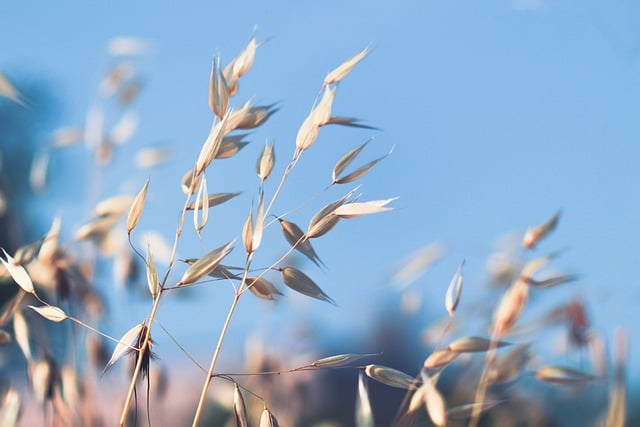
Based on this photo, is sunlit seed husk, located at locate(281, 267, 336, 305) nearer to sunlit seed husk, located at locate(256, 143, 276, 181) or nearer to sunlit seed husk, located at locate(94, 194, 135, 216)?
sunlit seed husk, located at locate(256, 143, 276, 181)

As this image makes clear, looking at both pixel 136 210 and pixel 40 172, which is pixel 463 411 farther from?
pixel 40 172

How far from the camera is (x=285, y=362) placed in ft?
1.79

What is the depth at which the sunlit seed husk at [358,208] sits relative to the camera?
1.14ft

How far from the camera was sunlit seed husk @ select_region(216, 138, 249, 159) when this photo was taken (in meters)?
0.39

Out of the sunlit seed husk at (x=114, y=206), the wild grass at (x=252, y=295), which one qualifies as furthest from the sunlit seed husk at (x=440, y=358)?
the sunlit seed husk at (x=114, y=206)

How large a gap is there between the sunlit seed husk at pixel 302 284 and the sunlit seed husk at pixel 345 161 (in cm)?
5

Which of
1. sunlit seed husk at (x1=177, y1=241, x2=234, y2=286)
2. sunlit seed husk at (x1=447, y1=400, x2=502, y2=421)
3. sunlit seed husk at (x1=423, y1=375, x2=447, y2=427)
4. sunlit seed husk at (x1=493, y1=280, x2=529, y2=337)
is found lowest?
sunlit seed husk at (x1=447, y1=400, x2=502, y2=421)

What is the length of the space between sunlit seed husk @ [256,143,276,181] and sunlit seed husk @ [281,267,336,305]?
0.05m

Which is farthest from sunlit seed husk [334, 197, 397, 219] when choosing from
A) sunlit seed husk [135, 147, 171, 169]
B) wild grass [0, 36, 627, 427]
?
sunlit seed husk [135, 147, 171, 169]

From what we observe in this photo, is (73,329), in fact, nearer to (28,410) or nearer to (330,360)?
(28,410)

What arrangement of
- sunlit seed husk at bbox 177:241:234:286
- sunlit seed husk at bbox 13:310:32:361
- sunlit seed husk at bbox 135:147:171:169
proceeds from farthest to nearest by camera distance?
sunlit seed husk at bbox 135:147:171:169 < sunlit seed husk at bbox 13:310:32:361 < sunlit seed husk at bbox 177:241:234:286

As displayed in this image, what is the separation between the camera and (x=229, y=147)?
0.39m

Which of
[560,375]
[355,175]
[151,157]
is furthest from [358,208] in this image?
[151,157]

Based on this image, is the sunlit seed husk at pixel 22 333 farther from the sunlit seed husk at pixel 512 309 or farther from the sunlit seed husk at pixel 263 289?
the sunlit seed husk at pixel 512 309
